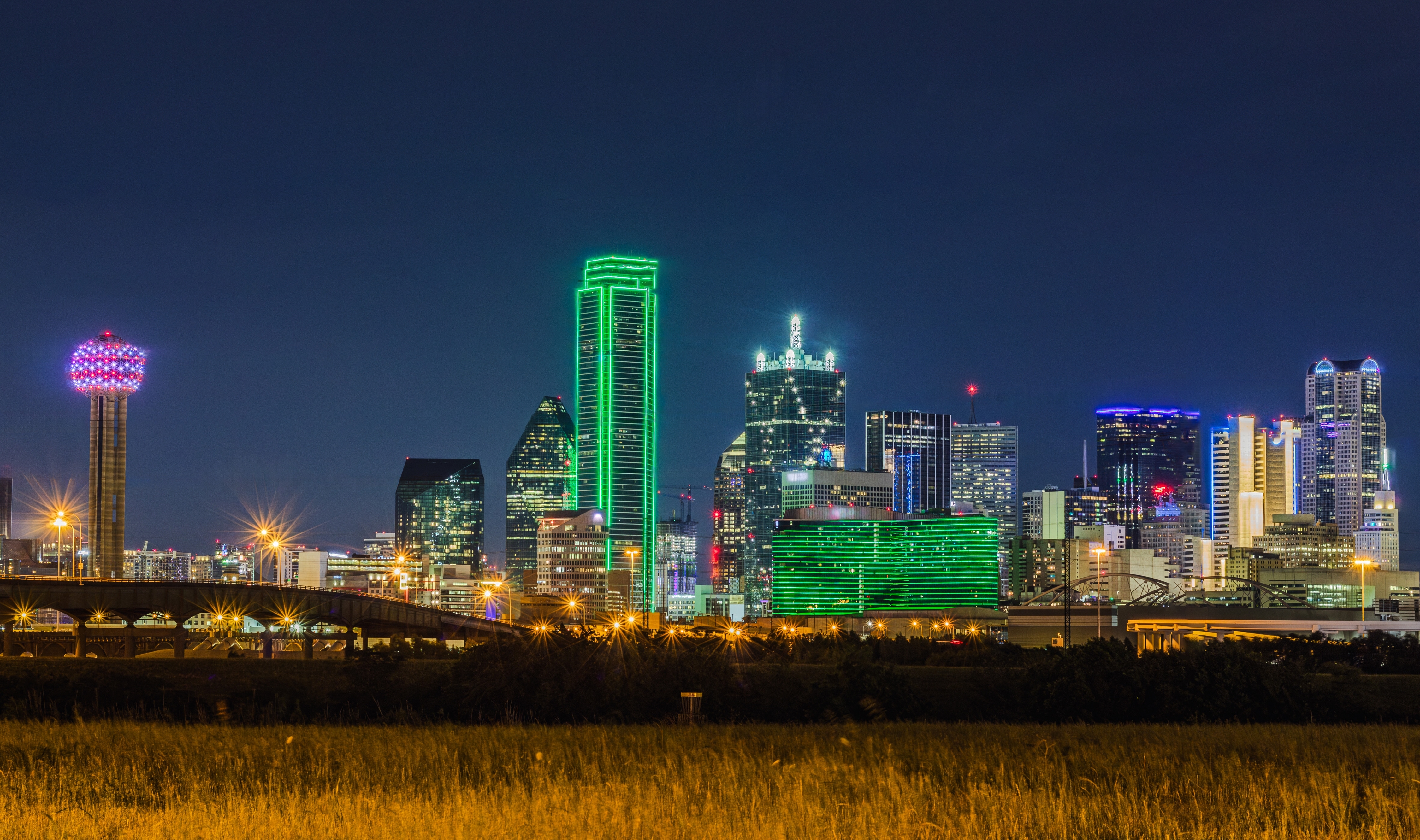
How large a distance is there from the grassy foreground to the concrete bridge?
68.6m

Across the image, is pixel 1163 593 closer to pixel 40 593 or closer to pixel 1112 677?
pixel 40 593

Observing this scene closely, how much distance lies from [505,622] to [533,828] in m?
138

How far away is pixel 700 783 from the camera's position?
24.7 metres

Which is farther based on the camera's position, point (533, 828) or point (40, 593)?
point (40, 593)

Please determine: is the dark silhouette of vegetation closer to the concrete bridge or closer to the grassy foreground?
the grassy foreground

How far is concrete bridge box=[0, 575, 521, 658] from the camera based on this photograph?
11000 centimetres

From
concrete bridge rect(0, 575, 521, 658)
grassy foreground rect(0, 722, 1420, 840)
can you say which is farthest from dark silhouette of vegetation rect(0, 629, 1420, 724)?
concrete bridge rect(0, 575, 521, 658)

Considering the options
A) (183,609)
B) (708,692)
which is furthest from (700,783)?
(183,609)

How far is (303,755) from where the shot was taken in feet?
97.1

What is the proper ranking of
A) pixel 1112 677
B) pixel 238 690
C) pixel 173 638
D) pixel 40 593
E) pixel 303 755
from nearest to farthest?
pixel 303 755, pixel 1112 677, pixel 238 690, pixel 40 593, pixel 173 638

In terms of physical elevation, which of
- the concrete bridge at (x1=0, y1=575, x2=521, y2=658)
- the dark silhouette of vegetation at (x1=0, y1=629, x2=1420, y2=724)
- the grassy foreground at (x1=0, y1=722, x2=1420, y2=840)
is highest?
the grassy foreground at (x1=0, y1=722, x2=1420, y2=840)

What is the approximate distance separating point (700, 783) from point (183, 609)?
9785cm

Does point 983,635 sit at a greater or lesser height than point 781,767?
lesser

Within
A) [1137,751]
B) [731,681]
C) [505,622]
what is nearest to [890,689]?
[731,681]
